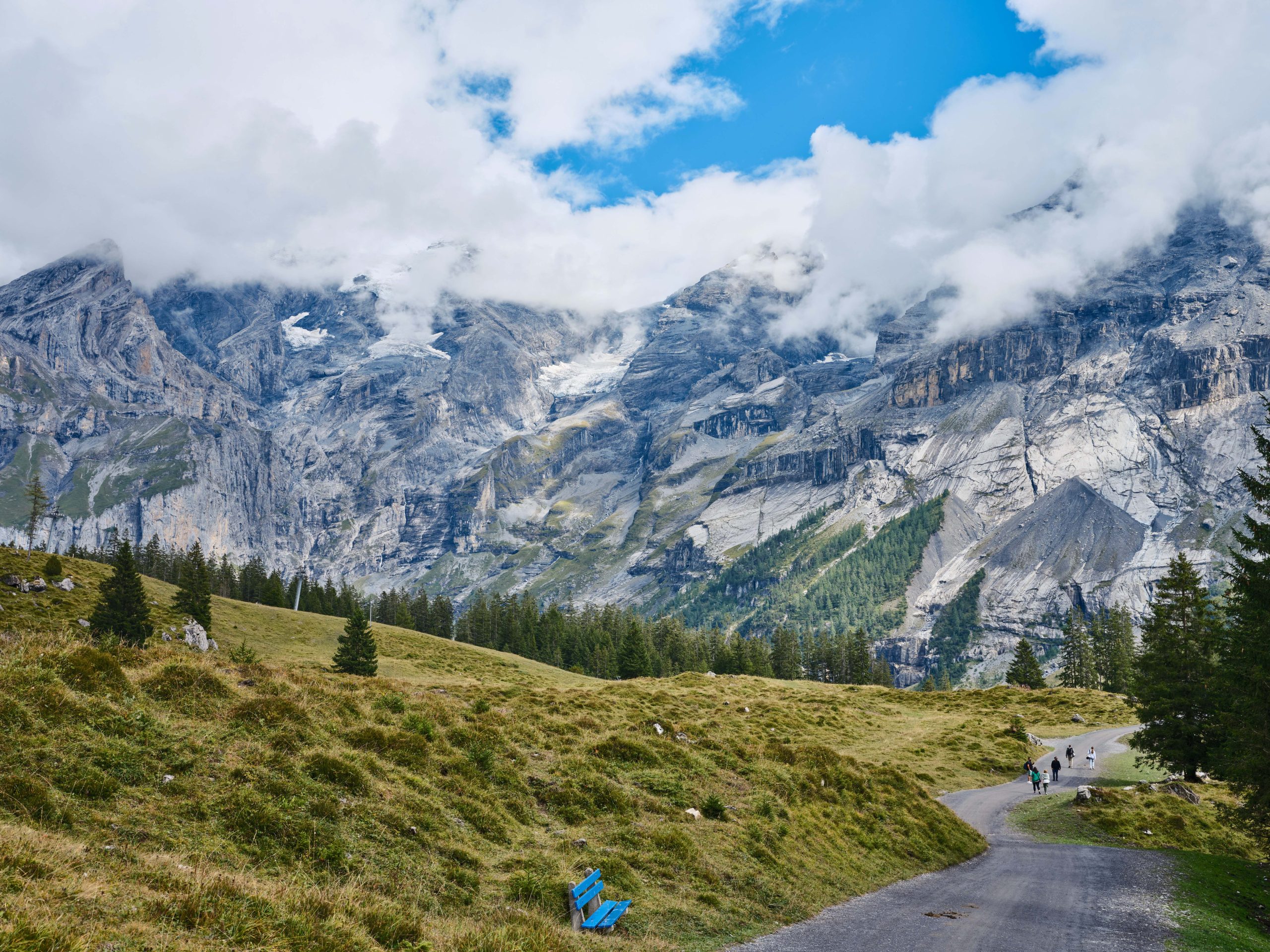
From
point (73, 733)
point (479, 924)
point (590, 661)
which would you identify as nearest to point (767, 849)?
point (479, 924)

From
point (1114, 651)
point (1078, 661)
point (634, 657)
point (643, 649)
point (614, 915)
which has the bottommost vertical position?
point (1078, 661)

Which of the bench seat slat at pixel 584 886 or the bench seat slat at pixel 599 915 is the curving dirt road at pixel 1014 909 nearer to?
the bench seat slat at pixel 599 915

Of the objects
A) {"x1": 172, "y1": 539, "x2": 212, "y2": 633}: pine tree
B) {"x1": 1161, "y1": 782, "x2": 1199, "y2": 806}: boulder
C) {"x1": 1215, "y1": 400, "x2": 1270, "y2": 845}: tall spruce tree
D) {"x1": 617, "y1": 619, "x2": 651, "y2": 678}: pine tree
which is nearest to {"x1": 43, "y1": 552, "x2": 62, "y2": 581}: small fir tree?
{"x1": 172, "y1": 539, "x2": 212, "y2": 633}: pine tree

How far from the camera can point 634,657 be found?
103188 mm

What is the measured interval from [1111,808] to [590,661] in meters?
91.8

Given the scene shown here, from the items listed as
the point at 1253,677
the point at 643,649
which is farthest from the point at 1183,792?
the point at 643,649

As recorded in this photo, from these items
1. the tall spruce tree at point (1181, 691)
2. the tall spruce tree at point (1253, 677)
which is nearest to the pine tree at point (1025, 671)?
the tall spruce tree at point (1181, 691)

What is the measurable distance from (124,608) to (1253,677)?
62721mm

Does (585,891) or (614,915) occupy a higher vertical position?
(585,891)

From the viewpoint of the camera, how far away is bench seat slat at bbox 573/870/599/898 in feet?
44.0

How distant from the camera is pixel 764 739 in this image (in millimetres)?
30438

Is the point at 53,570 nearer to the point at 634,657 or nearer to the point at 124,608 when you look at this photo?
the point at 124,608

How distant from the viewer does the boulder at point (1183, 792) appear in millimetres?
37500

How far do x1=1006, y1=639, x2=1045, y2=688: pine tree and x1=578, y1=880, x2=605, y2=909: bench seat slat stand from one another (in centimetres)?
11872
